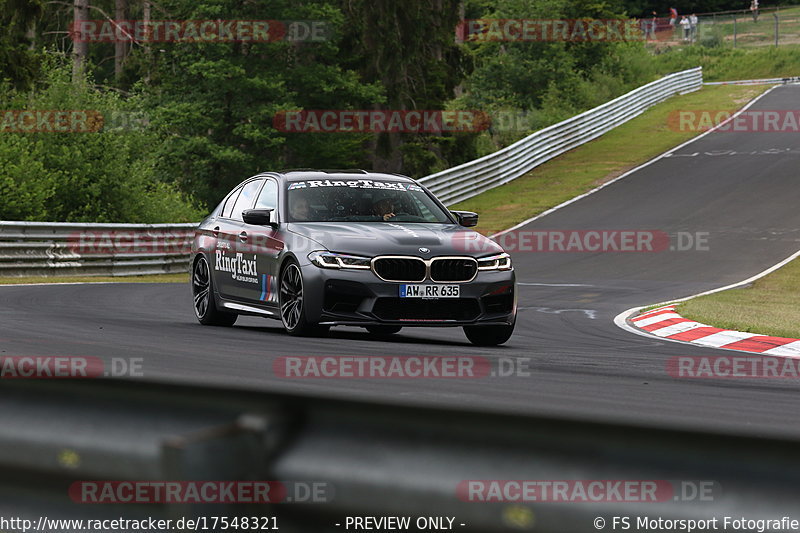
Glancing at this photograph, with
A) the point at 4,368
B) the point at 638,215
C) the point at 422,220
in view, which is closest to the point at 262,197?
the point at 422,220

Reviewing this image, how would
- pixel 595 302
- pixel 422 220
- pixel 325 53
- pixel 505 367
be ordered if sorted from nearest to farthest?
pixel 505 367
pixel 422 220
pixel 595 302
pixel 325 53

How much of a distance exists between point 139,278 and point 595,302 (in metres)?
10.8

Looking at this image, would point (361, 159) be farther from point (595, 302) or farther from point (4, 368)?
point (4, 368)

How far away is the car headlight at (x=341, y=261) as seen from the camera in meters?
10.2

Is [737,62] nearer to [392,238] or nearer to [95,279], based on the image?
[95,279]

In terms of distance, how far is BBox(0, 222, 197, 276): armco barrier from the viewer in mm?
22516

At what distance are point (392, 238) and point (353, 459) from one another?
7.94 metres

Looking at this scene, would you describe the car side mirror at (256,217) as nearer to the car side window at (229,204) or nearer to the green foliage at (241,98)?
the car side window at (229,204)

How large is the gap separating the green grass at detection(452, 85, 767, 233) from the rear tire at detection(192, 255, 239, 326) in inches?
703

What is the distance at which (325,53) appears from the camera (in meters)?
40.1

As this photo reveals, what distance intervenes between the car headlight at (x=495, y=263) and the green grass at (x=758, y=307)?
3.35 m
